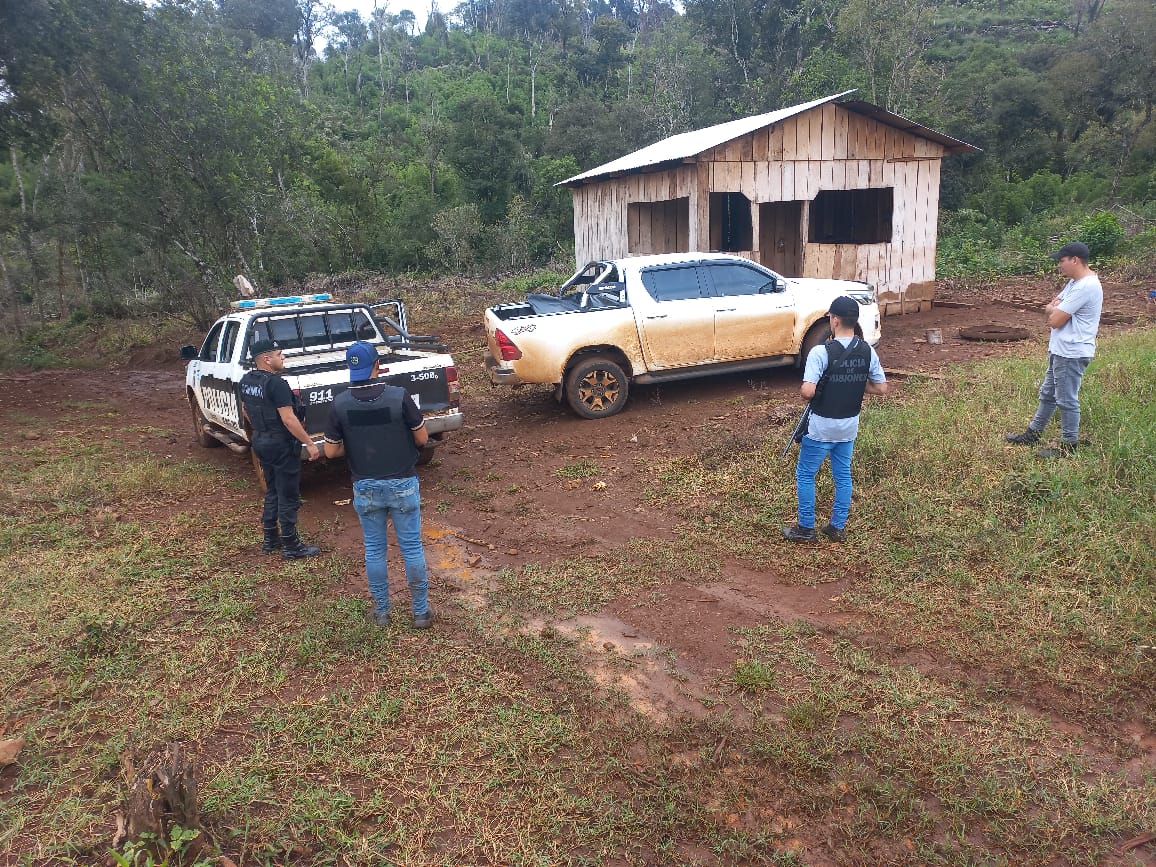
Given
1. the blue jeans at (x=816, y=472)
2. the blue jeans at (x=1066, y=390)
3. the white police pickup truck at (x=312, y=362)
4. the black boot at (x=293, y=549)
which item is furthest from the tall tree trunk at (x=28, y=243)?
the blue jeans at (x=1066, y=390)

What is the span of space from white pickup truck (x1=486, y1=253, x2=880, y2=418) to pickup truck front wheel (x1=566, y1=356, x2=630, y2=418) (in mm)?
12

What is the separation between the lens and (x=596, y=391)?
28.8 ft

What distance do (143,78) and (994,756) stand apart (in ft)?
58.6

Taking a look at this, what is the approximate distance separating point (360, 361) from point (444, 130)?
2956 cm

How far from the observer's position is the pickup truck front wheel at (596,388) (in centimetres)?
863

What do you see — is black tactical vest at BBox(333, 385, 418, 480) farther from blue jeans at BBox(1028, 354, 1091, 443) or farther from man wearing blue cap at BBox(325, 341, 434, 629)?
blue jeans at BBox(1028, 354, 1091, 443)

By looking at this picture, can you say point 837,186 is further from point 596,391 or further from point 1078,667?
point 1078,667

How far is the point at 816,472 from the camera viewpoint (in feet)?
17.4

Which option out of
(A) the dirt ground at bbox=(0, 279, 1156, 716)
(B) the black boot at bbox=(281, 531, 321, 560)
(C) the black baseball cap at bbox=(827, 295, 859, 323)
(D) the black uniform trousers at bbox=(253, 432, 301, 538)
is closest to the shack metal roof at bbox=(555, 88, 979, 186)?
(A) the dirt ground at bbox=(0, 279, 1156, 716)

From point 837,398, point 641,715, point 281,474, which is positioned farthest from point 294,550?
point 837,398

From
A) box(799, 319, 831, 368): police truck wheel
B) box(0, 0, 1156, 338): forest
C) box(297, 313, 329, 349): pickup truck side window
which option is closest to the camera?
box(297, 313, 329, 349): pickup truck side window

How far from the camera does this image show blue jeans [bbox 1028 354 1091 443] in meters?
5.87

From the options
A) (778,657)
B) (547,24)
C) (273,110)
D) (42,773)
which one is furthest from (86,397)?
(547,24)

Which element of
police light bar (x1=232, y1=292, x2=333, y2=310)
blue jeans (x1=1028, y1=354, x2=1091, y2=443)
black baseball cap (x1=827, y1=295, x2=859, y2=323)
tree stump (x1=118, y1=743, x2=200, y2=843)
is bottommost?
tree stump (x1=118, y1=743, x2=200, y2=843)
